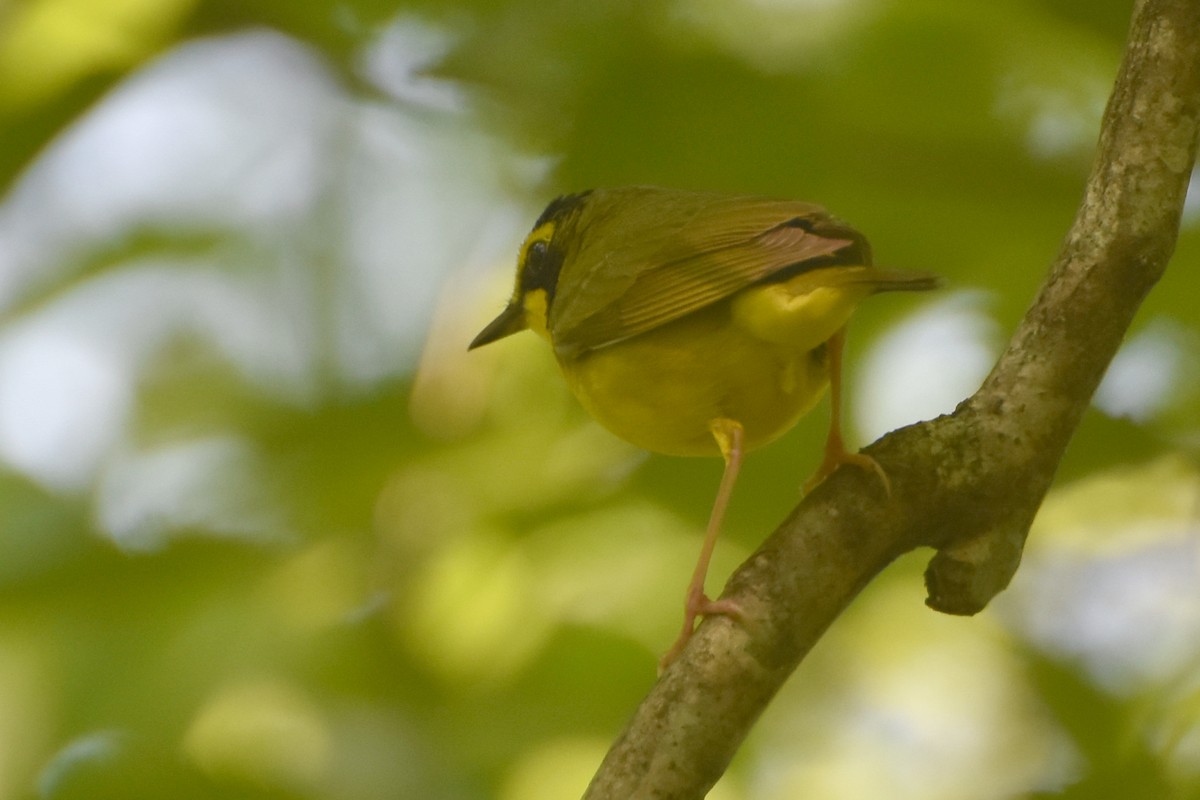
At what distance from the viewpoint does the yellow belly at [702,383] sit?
8.71ft

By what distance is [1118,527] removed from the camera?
4000 mm

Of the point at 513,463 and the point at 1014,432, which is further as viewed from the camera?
the point at 513,463

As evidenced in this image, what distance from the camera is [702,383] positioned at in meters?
2.69

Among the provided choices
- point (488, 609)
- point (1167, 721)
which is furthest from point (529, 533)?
point (1167, 721)

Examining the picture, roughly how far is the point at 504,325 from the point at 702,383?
1.13 metres

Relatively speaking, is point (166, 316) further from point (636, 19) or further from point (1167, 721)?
point (1167, 721)

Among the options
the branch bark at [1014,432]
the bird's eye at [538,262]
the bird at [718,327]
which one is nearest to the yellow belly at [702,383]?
the bird at [718,327]

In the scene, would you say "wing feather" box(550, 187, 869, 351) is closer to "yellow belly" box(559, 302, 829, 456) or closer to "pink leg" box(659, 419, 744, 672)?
"yellow belly" box(559, 302, 829, 456)

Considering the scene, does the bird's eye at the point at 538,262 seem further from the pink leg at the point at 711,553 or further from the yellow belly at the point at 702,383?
the pink leg at the point at 711,553

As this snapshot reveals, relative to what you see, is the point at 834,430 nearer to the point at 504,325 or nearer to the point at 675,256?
the point at 675,256

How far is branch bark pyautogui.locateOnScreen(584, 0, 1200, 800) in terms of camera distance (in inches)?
81.5

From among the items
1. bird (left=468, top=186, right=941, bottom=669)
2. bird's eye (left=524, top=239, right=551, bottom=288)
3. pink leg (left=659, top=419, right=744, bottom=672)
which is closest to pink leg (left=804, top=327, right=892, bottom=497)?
bird (left=468, top=186, right=941, bottom=669)

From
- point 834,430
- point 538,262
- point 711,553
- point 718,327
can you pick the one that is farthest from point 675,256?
point 538,262

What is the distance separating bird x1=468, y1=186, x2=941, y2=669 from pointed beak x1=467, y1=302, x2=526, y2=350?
20.0 inches
